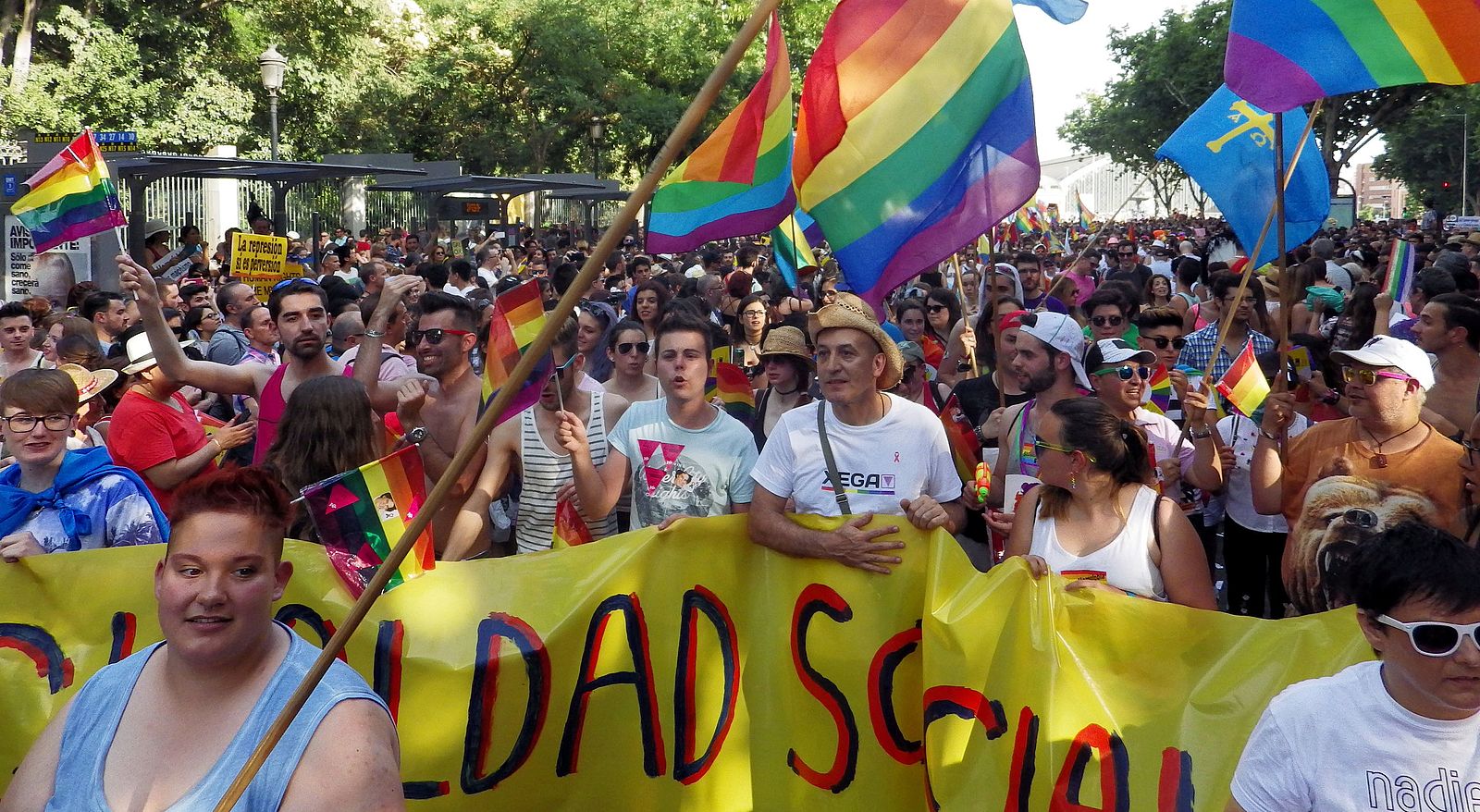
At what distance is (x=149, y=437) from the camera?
5.33 meters

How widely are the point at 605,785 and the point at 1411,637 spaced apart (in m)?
2.47

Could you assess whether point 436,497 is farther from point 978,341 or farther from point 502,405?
point 978,341

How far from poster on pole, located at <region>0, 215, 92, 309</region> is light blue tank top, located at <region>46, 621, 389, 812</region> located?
10524mm

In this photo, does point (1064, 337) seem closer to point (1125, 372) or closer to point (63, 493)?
point (1125, 372)

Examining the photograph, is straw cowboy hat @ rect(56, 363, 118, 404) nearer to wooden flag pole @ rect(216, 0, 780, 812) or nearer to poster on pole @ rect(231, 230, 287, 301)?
wooden flag pole @ rect(216, 0, 780, 812)

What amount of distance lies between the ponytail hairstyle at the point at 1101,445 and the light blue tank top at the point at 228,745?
2348mm

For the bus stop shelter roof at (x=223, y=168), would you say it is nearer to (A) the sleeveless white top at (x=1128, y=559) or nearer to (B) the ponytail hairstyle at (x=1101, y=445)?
(B) the ponytail hairstyle at (x=1101, y=445)

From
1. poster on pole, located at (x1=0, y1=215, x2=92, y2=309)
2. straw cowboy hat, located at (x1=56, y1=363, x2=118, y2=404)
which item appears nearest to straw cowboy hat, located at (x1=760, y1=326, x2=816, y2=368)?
straw cowboy hat, located at (x1=56, y1=363, x2=118, y2=404)

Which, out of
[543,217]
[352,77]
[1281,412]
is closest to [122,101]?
[352,77]

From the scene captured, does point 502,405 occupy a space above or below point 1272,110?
below

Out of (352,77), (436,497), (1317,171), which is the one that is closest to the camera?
(436,497)

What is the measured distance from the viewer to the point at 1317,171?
295 inches

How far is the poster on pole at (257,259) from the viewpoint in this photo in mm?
11320

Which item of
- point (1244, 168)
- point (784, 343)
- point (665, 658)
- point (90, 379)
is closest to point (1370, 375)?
point (784, 343)
